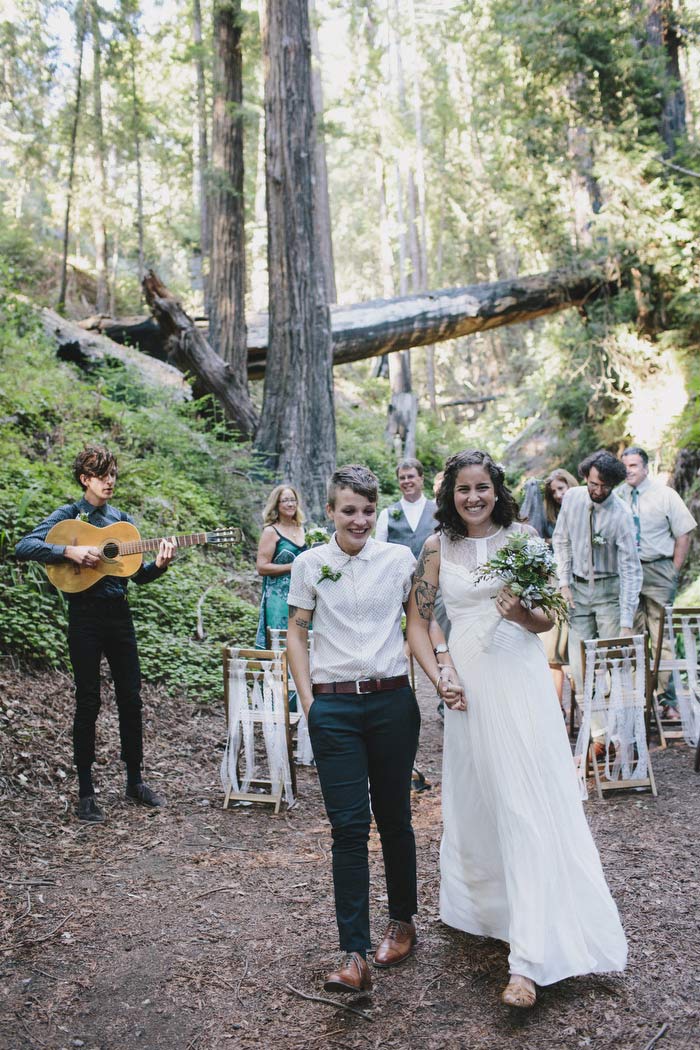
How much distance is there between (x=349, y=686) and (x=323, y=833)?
2219mm

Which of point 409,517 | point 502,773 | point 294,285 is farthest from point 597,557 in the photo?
point 294,285

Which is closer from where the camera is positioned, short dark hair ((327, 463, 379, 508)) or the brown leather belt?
the brown leather belt

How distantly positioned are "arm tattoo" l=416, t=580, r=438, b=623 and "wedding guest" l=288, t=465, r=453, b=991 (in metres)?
0.06

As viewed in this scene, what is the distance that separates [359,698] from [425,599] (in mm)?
533

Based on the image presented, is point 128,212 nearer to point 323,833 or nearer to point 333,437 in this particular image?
point 333,437

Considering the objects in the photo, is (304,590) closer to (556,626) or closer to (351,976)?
(351,976)

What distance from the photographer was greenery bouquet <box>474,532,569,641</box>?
11.0ft

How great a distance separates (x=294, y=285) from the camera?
1147cm

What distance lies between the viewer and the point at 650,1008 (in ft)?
10.0

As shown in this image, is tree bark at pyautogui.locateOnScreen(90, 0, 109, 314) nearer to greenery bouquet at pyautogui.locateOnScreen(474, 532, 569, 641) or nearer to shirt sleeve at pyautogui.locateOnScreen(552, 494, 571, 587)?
shirt sleeve at pyautogui.locateOnScreen(552, 494, 571, 587)

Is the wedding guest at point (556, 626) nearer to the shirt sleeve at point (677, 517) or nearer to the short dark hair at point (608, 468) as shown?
the shirt sleeve at point (677, 517)

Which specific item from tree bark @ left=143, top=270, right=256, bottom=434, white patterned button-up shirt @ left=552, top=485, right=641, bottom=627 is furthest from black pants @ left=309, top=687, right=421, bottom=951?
tree bark @ left=143, top=270, right=256, bottom=434

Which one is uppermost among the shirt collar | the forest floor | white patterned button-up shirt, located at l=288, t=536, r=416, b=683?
the shirt collar

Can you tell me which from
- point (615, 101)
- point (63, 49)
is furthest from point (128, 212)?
point (615, 101)
